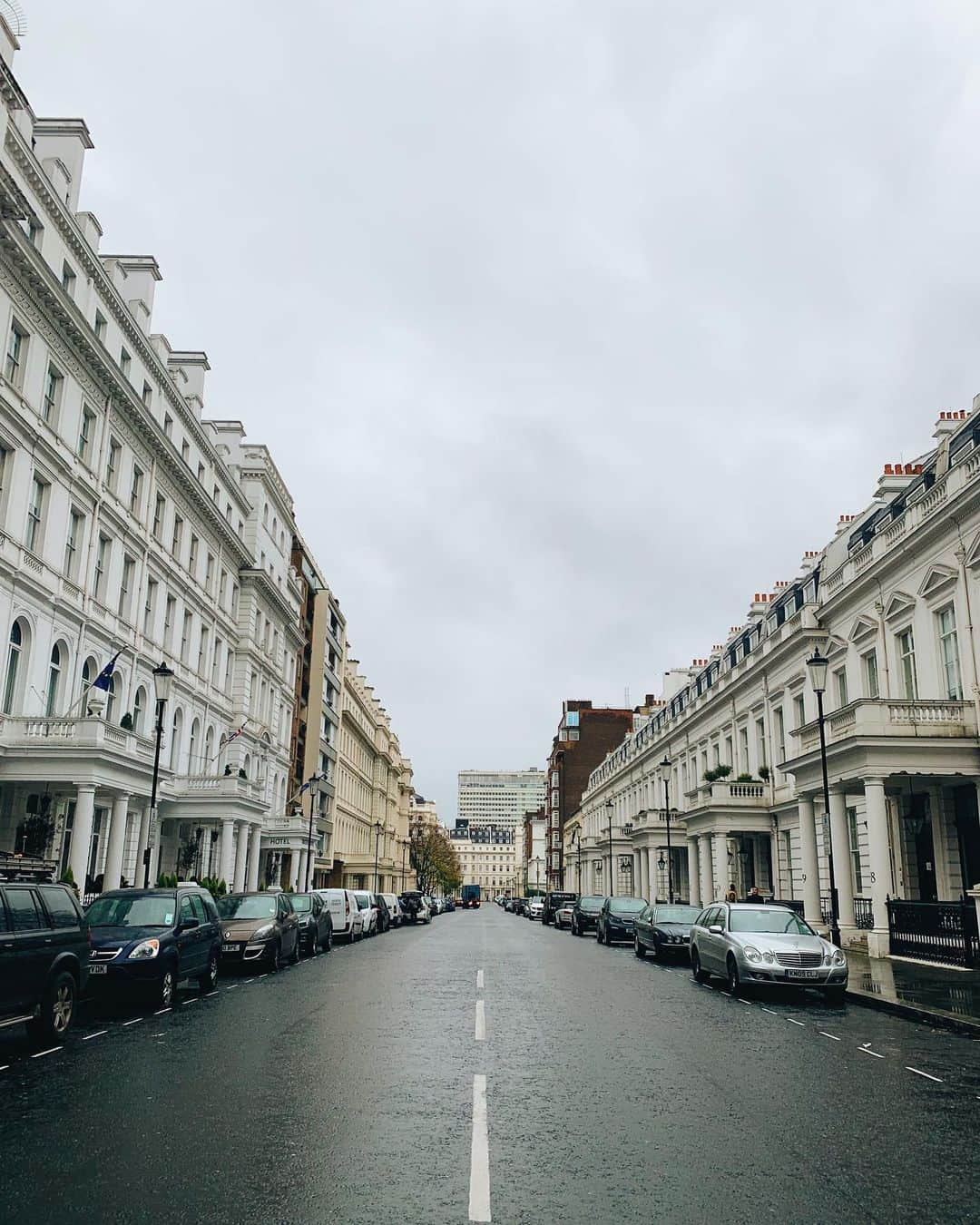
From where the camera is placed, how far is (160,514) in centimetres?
3778

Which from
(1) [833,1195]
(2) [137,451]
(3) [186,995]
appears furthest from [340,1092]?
(2) [137,451]

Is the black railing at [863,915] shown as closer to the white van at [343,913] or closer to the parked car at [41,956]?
Answer: the white van at [343,913]

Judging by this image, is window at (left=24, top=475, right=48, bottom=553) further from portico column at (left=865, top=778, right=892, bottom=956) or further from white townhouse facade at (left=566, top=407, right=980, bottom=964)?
portico column at (left=865, top=778, right=892, bottom=956)

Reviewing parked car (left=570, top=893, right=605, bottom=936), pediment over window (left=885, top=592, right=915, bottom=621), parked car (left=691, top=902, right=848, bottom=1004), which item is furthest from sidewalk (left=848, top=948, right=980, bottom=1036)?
parked car (left=570, top=893, right=605, bottom=936)

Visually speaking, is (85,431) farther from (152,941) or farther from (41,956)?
(41,956)

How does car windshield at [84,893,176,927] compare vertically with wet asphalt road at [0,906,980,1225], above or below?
above

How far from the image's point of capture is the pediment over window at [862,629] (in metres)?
30.1

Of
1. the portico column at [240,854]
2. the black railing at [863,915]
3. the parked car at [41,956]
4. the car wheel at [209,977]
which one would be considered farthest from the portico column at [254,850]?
the parked car at [41,956]

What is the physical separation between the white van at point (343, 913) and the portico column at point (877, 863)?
1662cm

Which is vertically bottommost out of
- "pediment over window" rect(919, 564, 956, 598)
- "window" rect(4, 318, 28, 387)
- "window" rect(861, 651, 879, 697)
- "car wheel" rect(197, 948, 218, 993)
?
"car wheel" rect(197, 948, 218, 993)

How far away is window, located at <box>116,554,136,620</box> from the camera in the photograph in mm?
33500

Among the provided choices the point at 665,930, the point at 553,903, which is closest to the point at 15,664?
the point at 665,930

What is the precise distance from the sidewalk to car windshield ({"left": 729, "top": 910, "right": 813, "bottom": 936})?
49.9 inches

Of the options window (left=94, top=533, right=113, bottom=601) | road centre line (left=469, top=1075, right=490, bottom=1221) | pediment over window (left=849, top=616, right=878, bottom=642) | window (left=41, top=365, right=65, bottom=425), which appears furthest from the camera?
window (left=94, top=533, right=113, bottom=601)
